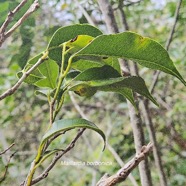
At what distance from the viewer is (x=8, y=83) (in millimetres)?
1358

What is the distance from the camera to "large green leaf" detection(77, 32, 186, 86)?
39cm

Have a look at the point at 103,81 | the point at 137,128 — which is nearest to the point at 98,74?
the point at 103,81

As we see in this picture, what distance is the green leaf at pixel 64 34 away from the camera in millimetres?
405

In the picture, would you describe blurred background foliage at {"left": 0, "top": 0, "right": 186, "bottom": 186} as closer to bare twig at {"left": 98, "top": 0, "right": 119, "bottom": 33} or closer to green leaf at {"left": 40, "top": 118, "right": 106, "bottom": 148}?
bare twig at {"left": 98, "top": 0, "right": 119, "bottom": 33}

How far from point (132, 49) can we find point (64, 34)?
69 millimetres

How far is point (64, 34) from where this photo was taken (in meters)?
0.41

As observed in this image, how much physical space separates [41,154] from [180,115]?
5.08 feet

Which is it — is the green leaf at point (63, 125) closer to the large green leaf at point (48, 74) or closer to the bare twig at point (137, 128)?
the large green leaf at point (48, 74)

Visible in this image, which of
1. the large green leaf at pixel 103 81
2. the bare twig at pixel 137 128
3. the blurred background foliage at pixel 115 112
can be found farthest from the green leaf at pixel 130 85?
the blurred background foliage at pixel 115 112

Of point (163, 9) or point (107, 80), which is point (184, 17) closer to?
point (163, 9)

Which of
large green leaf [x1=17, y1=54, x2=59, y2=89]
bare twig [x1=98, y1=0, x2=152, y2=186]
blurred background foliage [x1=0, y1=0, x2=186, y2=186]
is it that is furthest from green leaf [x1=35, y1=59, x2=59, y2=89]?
blurred background foliage [x1=0, y1=0, x2=186, y2=186]

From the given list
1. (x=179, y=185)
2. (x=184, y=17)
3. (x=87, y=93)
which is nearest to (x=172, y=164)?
(x=179, y=185)

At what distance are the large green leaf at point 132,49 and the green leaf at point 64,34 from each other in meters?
0.03

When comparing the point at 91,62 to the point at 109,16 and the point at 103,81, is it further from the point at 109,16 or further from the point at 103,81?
the point at 109,16
